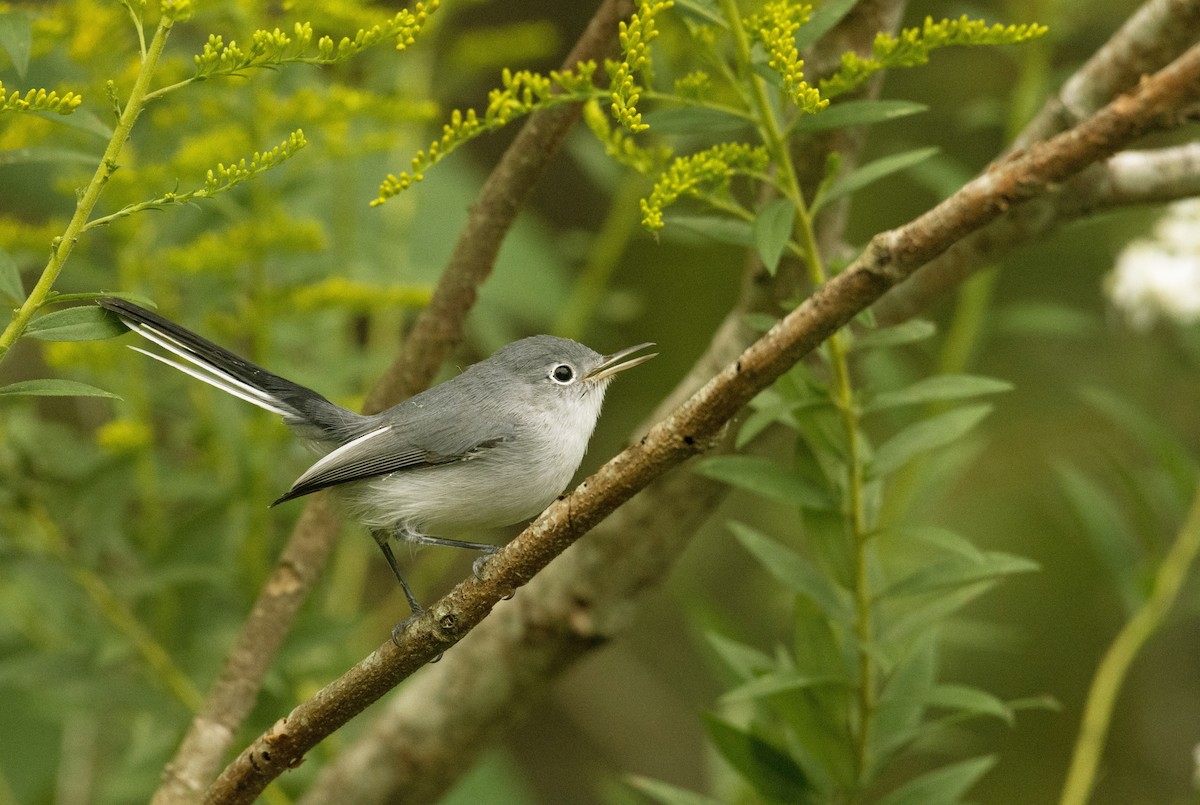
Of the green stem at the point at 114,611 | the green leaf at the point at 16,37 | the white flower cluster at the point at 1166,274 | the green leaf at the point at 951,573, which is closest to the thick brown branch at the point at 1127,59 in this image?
the white flower cluster at the point at 1166,274

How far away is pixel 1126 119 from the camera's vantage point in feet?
4.60

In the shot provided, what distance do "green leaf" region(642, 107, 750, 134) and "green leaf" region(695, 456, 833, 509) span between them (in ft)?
1.75

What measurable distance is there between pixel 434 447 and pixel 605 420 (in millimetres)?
2786

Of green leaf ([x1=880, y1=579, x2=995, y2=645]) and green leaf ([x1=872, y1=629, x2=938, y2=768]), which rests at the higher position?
green leaf ([x1=880, y1=579, x2=995, y2=645])

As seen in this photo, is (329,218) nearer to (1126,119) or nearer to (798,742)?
(798,742)

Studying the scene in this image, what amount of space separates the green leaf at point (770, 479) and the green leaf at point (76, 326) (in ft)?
3.11

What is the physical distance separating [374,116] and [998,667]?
10.8 feet

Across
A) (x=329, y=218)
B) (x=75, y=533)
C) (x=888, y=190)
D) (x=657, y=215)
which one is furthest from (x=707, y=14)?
(x=888, y=190)

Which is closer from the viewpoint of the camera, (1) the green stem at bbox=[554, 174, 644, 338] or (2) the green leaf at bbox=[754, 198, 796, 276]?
(2) the green leaf at bbox=[754, 198, 796, 276]

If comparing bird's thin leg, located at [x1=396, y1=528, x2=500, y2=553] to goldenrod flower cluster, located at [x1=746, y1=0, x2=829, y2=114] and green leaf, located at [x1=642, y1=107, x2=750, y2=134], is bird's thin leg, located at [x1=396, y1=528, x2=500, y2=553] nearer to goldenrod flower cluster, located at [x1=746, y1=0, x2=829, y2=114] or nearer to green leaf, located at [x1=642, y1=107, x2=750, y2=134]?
green leaf, located at [x1=642, y1=107, x2=750, y2=134]

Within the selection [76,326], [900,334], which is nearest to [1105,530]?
[900,334]

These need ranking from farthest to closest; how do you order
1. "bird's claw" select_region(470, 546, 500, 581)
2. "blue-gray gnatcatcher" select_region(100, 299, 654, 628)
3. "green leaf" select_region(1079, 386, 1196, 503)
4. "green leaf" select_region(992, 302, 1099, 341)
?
"green leaf" select_region(992, 302, 1099, 341), "green leaf" select_region(1079, 386, 1196, 503), "blue-gray gnatcatcher" select_region(100, 299, 654, 628), "bird's claw" select_region(470, 546, 500, 581)

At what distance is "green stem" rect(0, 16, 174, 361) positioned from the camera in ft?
4.91

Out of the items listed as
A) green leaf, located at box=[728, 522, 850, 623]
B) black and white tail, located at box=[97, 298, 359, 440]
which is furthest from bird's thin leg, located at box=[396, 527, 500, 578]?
green leaf, located at box=[728, 522, 850, 623]
